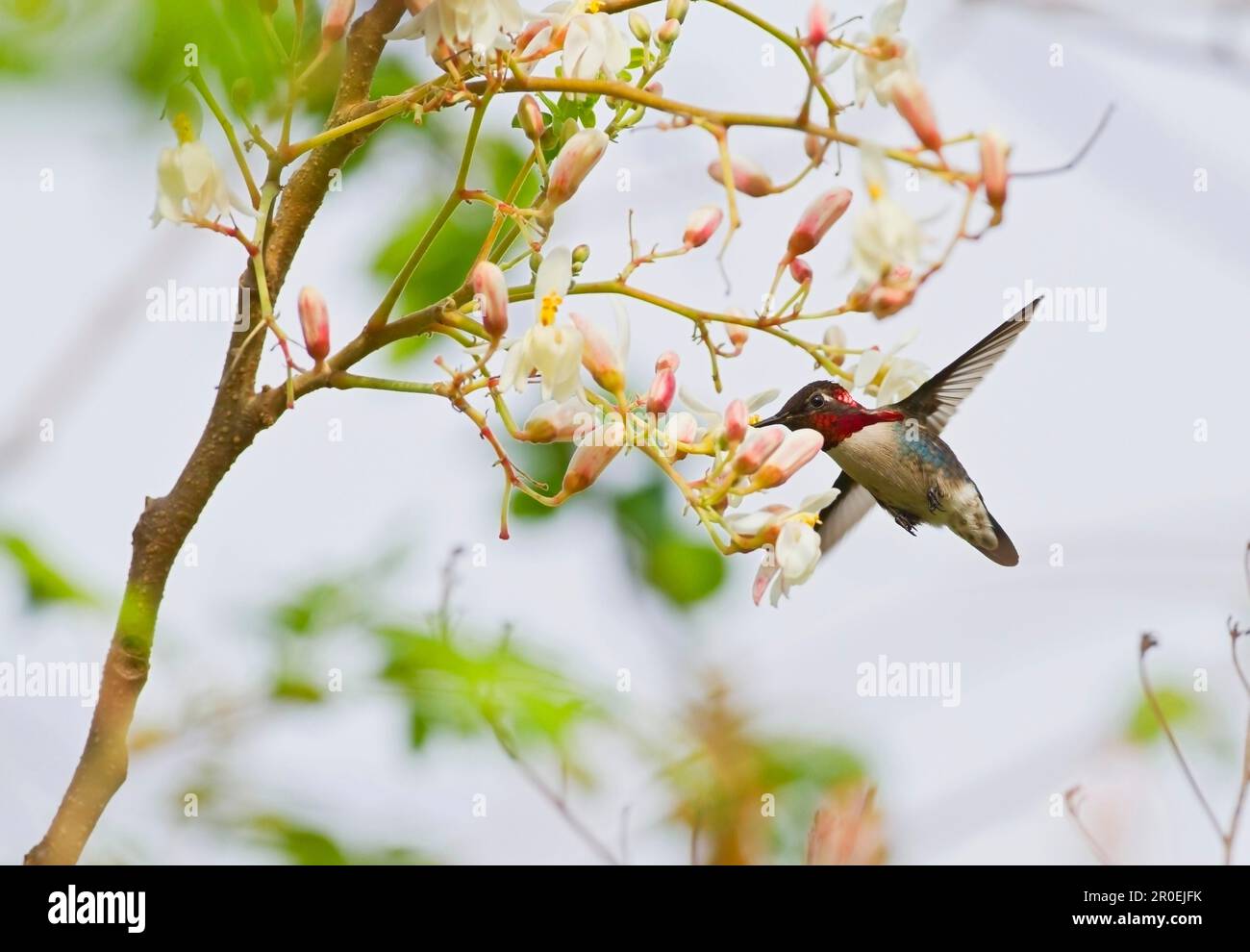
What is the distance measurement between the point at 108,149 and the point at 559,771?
2.52 feet

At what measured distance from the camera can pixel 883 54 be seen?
1772 millimetres

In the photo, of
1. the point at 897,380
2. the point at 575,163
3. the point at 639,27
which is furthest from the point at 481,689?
the point at 639,27

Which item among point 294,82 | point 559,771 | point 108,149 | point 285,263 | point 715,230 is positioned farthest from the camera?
point 715,230

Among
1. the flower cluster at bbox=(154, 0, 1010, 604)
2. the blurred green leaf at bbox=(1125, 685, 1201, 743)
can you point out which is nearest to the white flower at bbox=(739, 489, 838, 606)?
the flower cluster at bbox=(154, 0, 1010, 604)

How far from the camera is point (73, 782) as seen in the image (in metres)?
1.62

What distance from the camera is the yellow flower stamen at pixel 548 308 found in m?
1.79

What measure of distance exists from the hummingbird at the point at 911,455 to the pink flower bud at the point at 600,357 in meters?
1.45

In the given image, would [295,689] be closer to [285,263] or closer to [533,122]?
[285,263]

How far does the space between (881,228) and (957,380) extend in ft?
7.01

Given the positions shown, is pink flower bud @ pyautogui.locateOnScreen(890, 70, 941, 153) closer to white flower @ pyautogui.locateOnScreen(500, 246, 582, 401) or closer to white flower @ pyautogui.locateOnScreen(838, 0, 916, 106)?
white flower @ pyautogui.locateOnScreen(838, 0, 916, 106)

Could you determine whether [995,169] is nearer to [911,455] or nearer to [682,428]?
[682,428]

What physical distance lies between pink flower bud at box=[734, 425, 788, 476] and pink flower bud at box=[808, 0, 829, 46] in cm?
47

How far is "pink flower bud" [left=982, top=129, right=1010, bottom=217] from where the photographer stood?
1.61 meters
